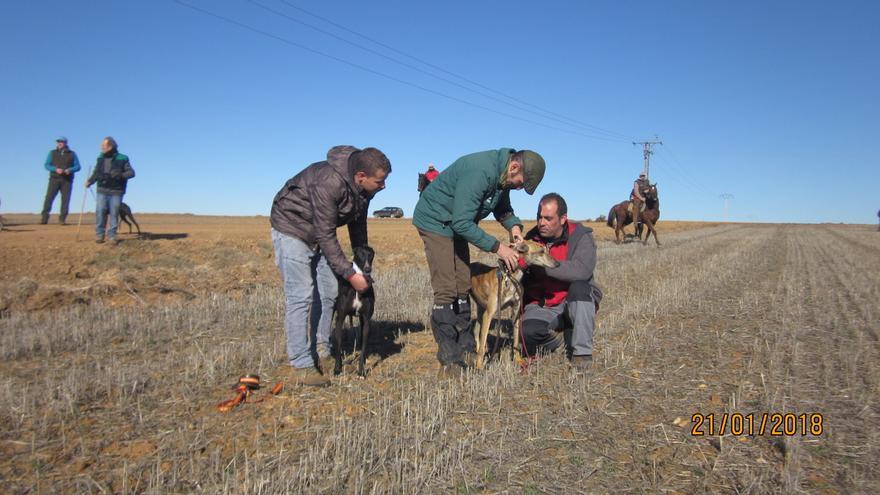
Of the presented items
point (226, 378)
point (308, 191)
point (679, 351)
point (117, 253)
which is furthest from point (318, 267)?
point (117, 253)

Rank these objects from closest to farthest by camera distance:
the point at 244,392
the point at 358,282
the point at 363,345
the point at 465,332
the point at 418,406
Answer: the point at 418,406 → the point at 244,392 → the point at 358,282 → the point at 363,345 → the point at 465,332

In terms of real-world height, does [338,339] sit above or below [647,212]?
below

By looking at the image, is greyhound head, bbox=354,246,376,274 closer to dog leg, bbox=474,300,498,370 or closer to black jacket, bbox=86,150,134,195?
dog leg, bbox=474,300,498,370

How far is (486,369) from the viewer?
5289mm

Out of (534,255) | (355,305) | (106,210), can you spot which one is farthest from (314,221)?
(106,210)

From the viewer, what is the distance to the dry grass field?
10.4 feet

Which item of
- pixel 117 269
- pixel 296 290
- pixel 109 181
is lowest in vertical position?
pixel 117 269

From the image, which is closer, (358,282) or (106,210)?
(358,282)

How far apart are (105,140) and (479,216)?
9.75 metres

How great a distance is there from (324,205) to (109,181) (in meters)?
8.99

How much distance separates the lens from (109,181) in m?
11.3

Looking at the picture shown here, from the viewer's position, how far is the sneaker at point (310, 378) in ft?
15.7

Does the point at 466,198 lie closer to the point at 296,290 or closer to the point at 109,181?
the point at 296,290
